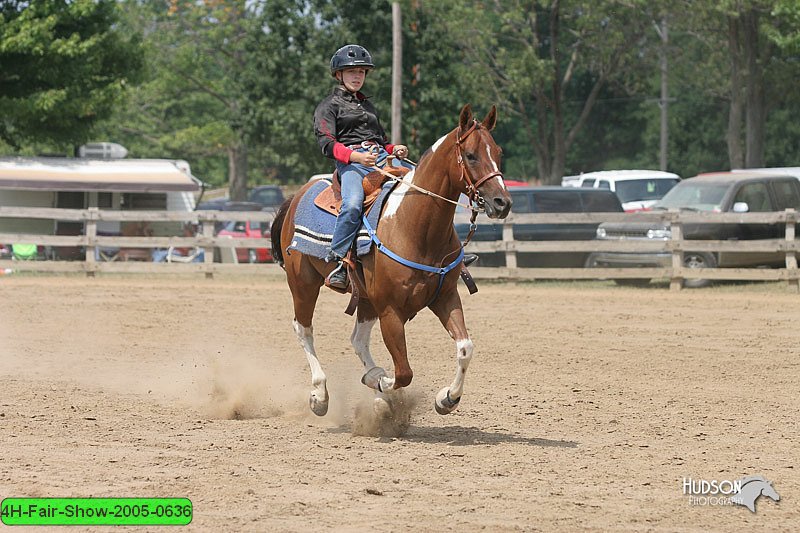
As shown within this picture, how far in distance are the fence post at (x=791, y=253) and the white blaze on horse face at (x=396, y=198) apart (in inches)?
516

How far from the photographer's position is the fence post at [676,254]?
67.2ft

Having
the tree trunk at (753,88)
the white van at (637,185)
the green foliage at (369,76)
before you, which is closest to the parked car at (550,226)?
the white van at (637,185)

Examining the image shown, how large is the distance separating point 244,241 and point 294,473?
16.2 metres

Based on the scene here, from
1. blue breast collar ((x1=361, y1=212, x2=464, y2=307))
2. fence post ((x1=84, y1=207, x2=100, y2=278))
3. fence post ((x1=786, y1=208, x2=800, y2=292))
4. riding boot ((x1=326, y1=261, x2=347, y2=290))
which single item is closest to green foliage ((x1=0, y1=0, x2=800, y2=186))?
fence post ((x1=84, y1=207, x2=100, y2=278))

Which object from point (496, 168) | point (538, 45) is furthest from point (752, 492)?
point (538, 45)

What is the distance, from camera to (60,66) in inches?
1169

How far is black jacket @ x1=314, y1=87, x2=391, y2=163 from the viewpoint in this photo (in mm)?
8633

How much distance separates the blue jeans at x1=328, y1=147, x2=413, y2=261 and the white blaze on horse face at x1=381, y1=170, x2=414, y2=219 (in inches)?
9.3

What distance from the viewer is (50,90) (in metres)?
29.1

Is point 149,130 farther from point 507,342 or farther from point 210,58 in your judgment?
point 507,342

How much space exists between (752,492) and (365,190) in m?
3.69

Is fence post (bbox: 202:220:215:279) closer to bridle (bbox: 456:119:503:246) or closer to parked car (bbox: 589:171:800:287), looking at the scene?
parked car (bbox: 589:171:800:287)

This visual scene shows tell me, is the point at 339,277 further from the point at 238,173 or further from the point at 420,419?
the point at 238,173

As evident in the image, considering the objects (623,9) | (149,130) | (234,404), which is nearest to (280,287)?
(234,404)
